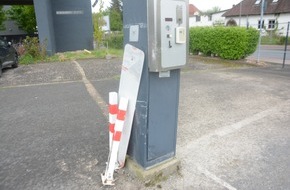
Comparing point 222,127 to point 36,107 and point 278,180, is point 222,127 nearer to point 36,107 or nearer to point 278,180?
point 278,180

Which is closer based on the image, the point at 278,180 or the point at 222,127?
the point at 278,180

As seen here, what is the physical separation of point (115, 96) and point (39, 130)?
2.24 m

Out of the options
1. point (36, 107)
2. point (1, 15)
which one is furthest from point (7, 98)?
point (1, 15)

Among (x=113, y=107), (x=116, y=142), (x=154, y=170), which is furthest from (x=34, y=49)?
(x=154, y=170)

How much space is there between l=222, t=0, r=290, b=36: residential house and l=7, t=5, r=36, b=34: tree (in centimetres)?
2269

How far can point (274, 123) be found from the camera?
457 centimetres

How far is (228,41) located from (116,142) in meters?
11.2

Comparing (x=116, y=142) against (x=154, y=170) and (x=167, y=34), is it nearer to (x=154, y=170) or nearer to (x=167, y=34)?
(x=154, y=170)

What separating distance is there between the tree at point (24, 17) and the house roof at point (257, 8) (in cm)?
2640

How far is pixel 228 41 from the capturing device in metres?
12.5

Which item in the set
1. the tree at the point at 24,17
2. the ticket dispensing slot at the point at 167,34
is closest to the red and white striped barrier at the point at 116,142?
the ticket dispensing slot at the point at 167,34

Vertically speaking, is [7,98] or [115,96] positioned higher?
[115,96]

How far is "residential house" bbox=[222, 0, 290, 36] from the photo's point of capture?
28469mm

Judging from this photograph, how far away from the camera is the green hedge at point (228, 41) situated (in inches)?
475
